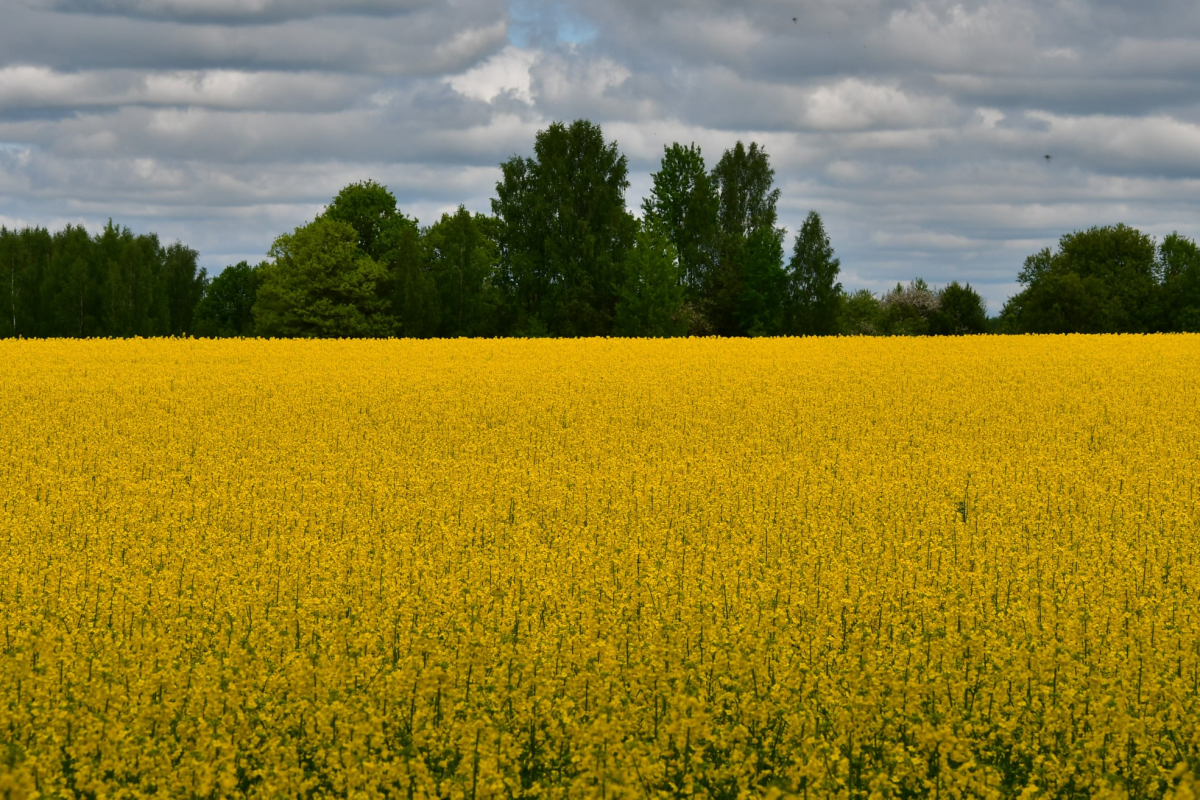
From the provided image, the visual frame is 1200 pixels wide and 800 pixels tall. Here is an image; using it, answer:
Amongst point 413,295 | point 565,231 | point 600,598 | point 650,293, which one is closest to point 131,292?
point 413,295

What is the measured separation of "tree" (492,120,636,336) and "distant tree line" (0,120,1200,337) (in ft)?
0.32

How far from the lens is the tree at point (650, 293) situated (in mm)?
67438

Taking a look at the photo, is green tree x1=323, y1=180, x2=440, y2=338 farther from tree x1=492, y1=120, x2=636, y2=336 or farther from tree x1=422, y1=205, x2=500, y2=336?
tree x1=492, y1=120, x2=636, y2=336

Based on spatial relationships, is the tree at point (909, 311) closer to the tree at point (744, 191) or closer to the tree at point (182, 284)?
the tree at point (744, 191)

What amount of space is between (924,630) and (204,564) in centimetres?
704

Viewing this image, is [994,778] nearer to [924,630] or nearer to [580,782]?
[580,782]

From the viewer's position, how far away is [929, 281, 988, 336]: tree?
9694 cm

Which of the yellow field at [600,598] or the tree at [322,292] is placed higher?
the tree at [322,292]

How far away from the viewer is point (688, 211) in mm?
85250

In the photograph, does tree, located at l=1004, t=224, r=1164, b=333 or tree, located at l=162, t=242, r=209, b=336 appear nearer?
tree, located at l=1004, t=224, r=1164, b=333

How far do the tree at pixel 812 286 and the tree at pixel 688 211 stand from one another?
6334 mm

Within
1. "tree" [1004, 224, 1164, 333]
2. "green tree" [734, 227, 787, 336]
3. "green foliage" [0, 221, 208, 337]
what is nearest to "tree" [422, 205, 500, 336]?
"green tree" [734, 227, 787, 336]

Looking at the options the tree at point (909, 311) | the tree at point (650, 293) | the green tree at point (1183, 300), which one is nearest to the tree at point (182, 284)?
the tree at point (650, 293)

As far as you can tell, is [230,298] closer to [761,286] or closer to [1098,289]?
[761,286]
